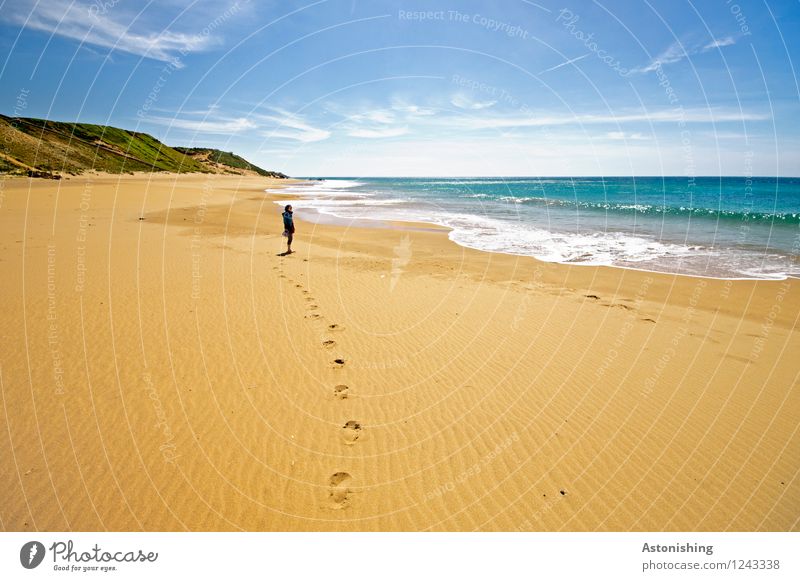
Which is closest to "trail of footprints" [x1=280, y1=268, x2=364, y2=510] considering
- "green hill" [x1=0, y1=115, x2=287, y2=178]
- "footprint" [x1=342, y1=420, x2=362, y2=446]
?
"footprint" [x1=342, y1=420, x2=362, y2=446]

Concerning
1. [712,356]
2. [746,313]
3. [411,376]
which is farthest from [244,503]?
[746,313]

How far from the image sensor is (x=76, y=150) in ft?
225

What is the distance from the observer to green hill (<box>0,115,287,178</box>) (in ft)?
163

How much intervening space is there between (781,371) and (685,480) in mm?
5522

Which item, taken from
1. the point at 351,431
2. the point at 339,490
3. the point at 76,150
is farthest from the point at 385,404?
the point at 76,150

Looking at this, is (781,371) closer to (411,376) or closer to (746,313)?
(746,313)

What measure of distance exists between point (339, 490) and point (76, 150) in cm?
9357

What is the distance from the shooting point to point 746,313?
11.8 metres

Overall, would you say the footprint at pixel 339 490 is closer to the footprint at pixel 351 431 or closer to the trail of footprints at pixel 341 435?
the trail of footprints at pixel 341 435

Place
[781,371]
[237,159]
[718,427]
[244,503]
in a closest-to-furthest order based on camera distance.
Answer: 1. [244,503]
2. [718,427]
3. [781,371]
4. [237,159]

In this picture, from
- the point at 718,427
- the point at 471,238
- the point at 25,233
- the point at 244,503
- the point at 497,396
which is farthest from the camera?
the point at 471,238

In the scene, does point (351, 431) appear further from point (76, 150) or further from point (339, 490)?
point (76, 150)

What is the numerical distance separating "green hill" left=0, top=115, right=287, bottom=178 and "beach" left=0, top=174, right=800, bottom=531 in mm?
54152

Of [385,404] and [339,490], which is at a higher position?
[385,404]
